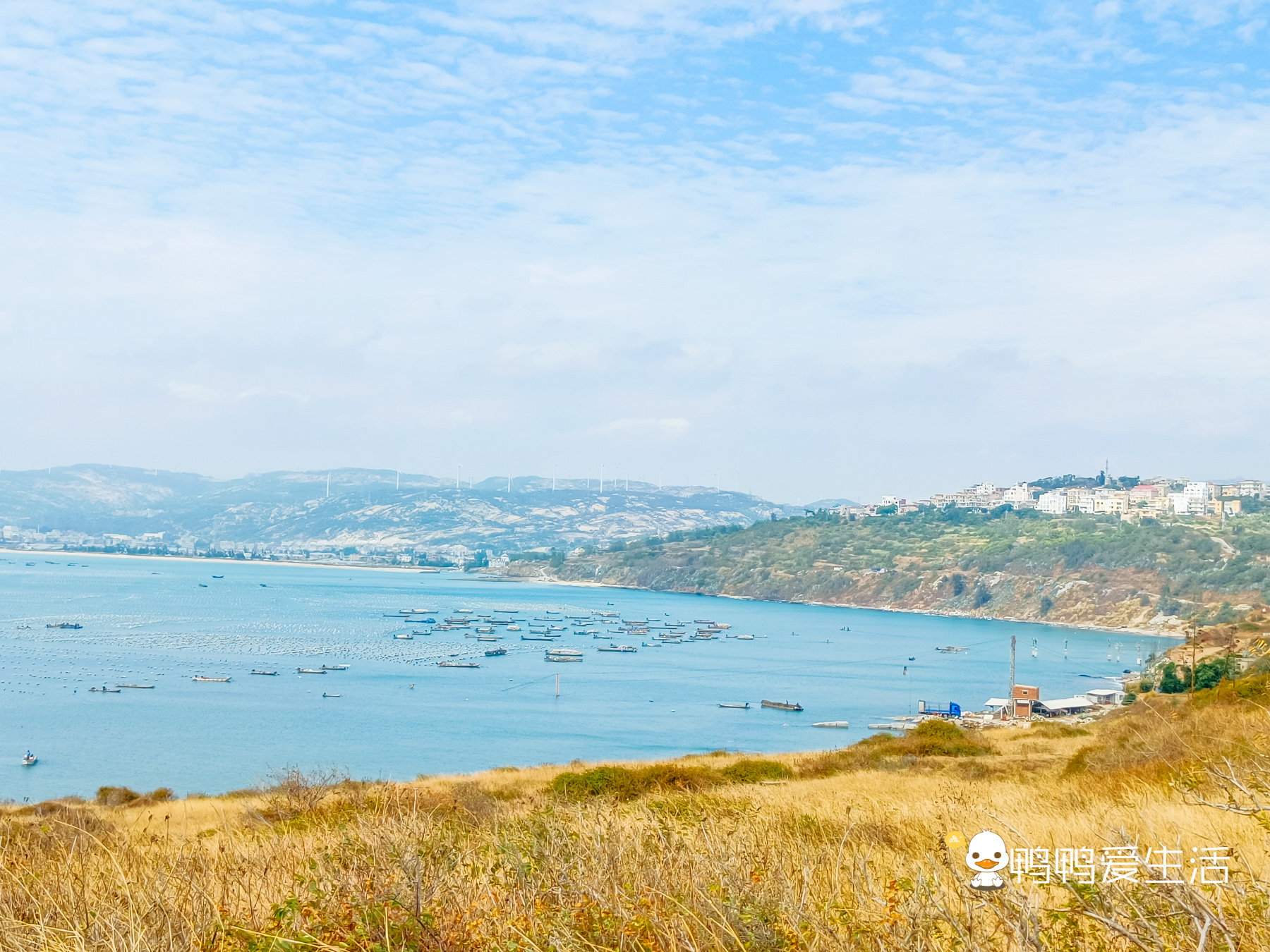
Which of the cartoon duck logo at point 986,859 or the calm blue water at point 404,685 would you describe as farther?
the calm blue water at point 404,685

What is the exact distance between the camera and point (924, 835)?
4285mm

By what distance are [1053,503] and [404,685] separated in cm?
13337

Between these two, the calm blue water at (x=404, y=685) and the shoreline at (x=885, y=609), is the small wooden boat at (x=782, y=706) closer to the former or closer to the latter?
the calm blue water at (x=404, y=685)

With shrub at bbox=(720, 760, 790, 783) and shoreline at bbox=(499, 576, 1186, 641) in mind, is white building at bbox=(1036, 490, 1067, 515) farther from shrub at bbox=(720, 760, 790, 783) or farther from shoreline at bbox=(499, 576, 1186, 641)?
shrub at bbox=(720, 760, 790, 783)

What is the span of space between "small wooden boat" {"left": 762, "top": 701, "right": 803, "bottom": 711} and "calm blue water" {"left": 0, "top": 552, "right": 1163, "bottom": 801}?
1.27 m

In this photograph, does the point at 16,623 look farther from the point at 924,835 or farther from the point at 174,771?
the point at 924,835

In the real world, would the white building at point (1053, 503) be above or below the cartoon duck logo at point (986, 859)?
above

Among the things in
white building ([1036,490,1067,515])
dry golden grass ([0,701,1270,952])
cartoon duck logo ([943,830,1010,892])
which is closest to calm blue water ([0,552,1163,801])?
dry golden grass ([0,701,1270,952])

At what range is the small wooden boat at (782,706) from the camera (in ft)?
160

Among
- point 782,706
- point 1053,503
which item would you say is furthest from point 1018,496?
Answer: point 782,706

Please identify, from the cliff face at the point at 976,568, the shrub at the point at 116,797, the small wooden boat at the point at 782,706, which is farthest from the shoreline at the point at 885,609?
the shrub at the point at 116,797

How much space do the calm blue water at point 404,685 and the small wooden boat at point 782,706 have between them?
4.17 feet

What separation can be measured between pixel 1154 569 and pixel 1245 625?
223 feet

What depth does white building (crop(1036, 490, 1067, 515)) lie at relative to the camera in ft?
515
